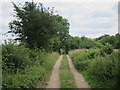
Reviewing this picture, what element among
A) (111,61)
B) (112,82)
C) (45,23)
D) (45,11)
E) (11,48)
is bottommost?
(112,82)

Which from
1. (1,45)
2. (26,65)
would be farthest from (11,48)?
(26,65)

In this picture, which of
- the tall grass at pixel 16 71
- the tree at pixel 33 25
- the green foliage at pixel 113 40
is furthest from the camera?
the tree at pixel 33 25

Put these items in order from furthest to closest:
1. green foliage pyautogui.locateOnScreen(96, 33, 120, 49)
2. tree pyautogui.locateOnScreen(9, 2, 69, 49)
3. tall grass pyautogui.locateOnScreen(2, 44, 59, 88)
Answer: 1. tree pyautogui.locateOnScreen(9, 2, 69, 49)
2. green foliage pyautogui.locateOnScreen(96, 33, 120, 49)
3. tall grass pyautogui.locateOnScreen(2, 44, 59, 88)

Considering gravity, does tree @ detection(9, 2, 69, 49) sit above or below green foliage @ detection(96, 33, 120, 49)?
above

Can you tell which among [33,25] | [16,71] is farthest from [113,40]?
[16,71]

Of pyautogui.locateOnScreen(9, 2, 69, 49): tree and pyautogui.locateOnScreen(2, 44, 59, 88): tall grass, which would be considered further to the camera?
pyautogui.locateOnScreen(9, 2, 69, 49): tree

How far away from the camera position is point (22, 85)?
787 centimetres

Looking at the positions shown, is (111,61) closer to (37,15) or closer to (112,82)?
(112,82)

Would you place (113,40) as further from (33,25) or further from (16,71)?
(16,71)

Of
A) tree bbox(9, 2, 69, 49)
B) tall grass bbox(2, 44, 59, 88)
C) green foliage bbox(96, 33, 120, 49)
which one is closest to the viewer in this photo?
tall grass bbox(2, 44, 59, 88)

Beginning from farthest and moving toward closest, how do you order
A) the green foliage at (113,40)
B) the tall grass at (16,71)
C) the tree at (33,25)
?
the tree at (33,25)
the green foliage at (113,40)
the tall grass at (16,71)

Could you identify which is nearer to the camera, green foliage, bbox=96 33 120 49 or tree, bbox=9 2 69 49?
green foliage, bbox=96 33 120 49

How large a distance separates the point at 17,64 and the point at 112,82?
18.9ft

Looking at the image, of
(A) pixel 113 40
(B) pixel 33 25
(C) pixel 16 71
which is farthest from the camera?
(A) pixel 113 40
